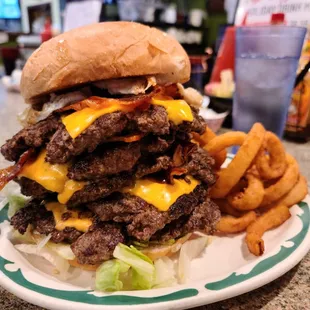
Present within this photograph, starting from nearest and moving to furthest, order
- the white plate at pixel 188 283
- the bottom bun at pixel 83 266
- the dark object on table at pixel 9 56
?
the white plate at pixel 188 283
the bottom bun at pixel 83 266
the dark object on table at pixel 9 56

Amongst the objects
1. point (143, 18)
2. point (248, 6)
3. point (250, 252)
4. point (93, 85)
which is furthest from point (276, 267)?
point (143, 18)

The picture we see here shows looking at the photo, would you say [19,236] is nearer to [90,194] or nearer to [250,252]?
[90,194]

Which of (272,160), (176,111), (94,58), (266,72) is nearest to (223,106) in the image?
(266,72)

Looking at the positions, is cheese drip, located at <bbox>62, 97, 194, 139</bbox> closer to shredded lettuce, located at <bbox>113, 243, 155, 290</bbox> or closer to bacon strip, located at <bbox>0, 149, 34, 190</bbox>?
bacon strip, located at <bbox>0, 149, 34, 190</bbox>

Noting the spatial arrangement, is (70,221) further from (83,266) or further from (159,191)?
(159,191)

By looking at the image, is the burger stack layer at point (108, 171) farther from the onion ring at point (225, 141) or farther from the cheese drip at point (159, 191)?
the onion ring at point (225, 141)

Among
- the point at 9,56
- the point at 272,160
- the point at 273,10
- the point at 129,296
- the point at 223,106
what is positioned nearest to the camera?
the point at 129,296

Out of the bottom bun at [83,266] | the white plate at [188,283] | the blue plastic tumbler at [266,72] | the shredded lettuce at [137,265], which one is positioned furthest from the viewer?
the blue plastic tumbler at [266,72]

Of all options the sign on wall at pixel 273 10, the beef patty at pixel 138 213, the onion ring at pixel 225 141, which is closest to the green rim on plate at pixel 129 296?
the beef patty at pixel 138 213
